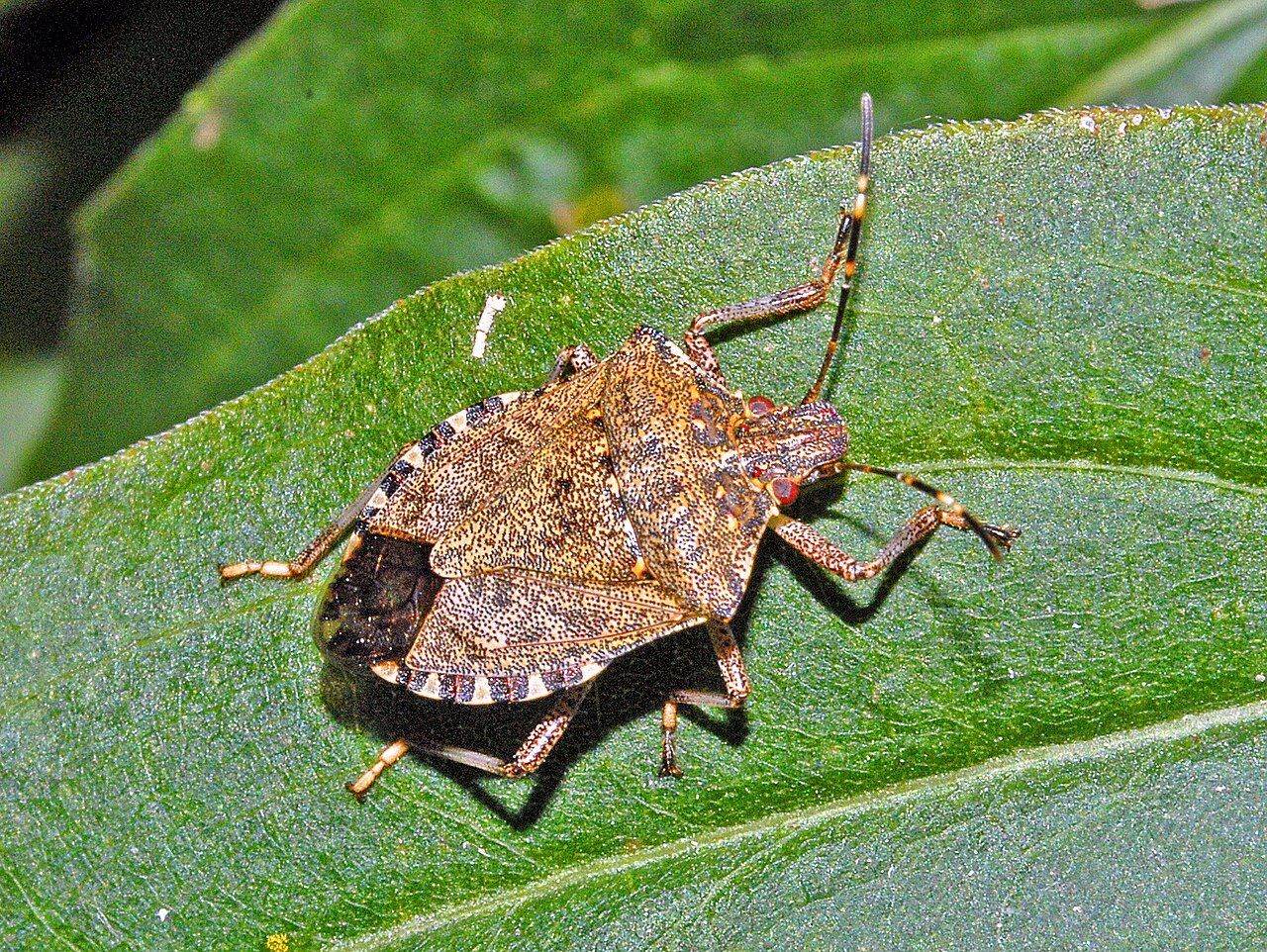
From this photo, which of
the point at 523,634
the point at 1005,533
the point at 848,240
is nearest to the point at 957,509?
the point at 1005,533

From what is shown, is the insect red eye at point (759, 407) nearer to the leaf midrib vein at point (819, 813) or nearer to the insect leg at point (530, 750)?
the insect leg at point (530, 750)

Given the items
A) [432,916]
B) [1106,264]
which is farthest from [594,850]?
[1106,264]

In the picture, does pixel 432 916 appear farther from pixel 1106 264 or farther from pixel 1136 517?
pixel 1106 264

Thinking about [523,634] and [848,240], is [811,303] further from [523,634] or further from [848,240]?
[523,634]

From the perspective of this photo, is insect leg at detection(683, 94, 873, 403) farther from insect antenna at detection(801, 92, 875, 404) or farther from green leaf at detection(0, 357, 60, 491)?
green leaf at detection(0, 357, 60, 491)

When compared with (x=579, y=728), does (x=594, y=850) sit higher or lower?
lower

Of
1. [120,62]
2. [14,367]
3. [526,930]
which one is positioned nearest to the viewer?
[526,930]
